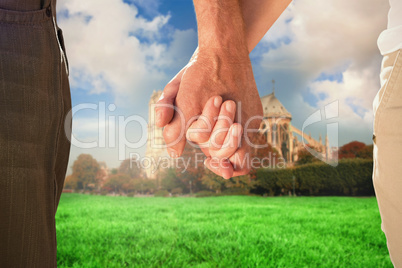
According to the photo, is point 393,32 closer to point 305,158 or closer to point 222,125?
point 222,125

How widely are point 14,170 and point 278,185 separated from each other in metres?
8.22

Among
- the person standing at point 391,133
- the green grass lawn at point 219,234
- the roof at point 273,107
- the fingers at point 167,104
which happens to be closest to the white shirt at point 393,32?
the person standing at point 391,133

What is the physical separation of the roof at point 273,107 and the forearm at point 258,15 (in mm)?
6325

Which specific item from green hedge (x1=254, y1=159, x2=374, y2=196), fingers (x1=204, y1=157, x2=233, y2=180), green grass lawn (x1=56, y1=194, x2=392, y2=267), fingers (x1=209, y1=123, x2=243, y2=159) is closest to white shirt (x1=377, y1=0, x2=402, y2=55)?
fingers (x1=209, y1=123, x2=243, y2=159)

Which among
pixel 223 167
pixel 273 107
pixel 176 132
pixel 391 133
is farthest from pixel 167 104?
pixel 273 107

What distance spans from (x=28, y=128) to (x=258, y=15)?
110 cm

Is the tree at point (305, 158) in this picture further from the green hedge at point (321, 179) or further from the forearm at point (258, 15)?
the forearm at point (258, 15)

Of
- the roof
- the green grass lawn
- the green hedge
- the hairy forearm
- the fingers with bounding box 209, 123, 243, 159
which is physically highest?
the roof

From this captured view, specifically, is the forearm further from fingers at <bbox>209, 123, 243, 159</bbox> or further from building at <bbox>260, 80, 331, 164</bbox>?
building at <bbox>260, 80, 331, 164</bbox>

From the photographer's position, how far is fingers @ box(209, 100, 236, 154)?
1106mm

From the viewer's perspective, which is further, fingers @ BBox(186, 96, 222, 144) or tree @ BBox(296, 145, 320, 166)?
tree @ BBox(296, 145, 320, 166)

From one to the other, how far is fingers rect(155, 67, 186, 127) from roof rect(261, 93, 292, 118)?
6.63 m

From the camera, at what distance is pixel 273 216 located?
5.80 metres

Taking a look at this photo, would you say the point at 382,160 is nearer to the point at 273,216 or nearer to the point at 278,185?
the point at 273,216
